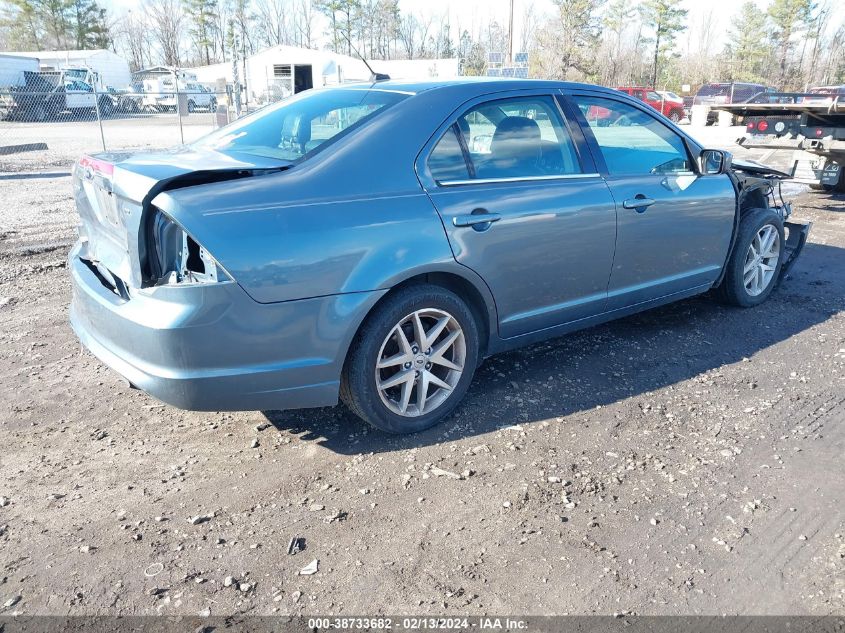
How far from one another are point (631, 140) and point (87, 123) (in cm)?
3227

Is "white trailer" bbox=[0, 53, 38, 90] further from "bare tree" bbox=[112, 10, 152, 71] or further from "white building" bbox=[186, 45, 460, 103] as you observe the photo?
"bare tree" bbox=[112, 10, 152, 71]

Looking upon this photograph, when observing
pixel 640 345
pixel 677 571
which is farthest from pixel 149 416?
pixel 640 345

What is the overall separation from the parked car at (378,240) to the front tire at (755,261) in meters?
0.74

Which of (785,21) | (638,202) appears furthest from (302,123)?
(785,21)

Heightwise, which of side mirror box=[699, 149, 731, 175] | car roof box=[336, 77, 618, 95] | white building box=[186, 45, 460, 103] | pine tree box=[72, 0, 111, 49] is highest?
pine tree box=[72, 0, 111, 49]

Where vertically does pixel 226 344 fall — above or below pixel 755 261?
above

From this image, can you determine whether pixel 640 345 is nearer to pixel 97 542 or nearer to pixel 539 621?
pixel 539 621

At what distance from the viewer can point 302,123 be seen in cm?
358

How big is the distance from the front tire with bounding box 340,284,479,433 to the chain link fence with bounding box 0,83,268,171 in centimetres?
620

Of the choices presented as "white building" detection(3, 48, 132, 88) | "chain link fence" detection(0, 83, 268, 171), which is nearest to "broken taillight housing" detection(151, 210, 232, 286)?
"chain link fence" detection(0, 83, 268, 171)

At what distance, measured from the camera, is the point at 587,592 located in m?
2.37

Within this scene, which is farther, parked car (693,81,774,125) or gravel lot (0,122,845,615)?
parked car (693,81,774,125)

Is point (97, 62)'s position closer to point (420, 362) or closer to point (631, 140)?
point (631, 140)

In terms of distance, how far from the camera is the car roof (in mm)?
3551
